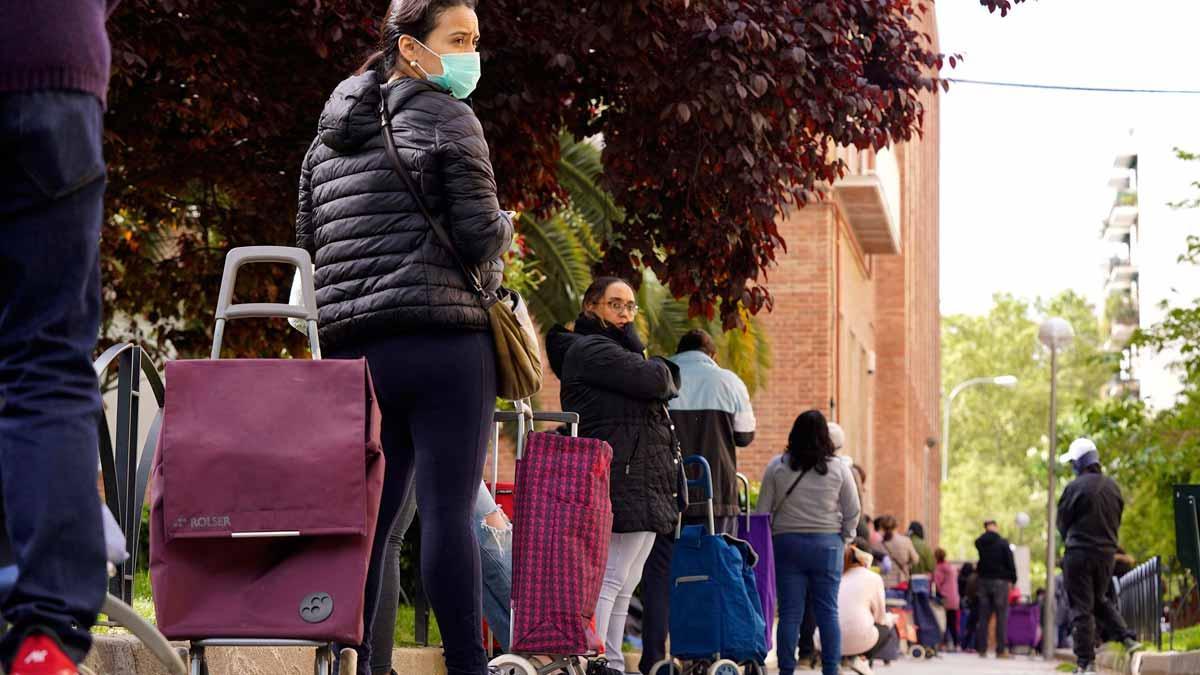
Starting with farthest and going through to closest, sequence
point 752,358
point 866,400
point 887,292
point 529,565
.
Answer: point 887,292 → point 866,400 → point 752,358 → point 529,565

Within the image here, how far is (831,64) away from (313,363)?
639cm

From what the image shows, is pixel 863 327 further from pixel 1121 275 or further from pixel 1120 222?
pixel 1120 222

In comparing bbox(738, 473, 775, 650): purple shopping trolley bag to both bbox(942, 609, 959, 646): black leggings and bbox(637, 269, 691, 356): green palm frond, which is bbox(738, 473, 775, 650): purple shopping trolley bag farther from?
bbox(942, 609, 959, 646): black leggings

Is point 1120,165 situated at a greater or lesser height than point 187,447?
greater

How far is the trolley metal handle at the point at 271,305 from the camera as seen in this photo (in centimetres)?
525

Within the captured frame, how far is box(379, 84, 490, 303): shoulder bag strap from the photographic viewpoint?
218 inches

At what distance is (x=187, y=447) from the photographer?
15.9ft

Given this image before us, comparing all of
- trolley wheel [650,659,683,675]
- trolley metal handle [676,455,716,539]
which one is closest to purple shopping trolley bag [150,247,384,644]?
trolley metal handle [676,455,716,539]

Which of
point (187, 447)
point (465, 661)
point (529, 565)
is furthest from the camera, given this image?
point (529, 565)

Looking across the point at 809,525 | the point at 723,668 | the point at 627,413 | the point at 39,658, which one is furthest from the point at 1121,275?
the point at 39,658

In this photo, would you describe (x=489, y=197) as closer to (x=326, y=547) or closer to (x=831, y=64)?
(x=326, y=547)

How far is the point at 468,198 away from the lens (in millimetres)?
5520

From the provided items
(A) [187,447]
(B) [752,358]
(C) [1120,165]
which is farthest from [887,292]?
(C) [1120,165]

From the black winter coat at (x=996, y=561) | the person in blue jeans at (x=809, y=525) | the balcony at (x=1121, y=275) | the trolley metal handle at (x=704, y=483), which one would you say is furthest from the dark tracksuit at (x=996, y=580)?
the balcony at (x=1121, y=275)
